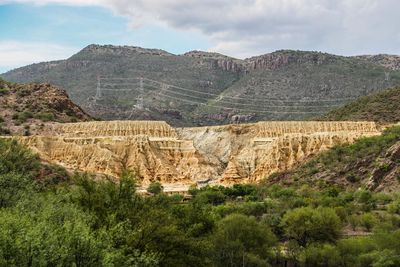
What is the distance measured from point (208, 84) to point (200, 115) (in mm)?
26930

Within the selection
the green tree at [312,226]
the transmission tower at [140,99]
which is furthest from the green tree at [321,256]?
the transmission tower at [140,99]

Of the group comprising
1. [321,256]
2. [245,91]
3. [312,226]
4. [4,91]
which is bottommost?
[321,256]

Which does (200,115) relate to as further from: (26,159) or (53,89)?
(26,159)

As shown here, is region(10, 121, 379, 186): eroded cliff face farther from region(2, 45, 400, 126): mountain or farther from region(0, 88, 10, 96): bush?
region(2, 45, 400, 126): mountain

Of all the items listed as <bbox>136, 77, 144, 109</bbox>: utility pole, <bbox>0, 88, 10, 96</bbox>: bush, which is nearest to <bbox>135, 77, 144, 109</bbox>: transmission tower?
<bbox>136, 77, 144, 109</bbox>: utility pole

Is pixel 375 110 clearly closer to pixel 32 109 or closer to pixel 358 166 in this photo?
pixel 358 166

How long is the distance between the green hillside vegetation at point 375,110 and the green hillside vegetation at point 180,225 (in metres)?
28.0

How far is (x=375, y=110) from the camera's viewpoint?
105438 mm

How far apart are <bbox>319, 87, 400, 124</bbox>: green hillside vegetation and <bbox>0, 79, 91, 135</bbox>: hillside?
134 ft

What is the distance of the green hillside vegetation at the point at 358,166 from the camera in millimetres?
74375

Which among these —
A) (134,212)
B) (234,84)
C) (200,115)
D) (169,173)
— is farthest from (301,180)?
(234,84)

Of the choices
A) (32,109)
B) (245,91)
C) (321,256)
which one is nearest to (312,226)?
(321,256)

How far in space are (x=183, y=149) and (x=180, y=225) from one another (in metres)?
51.1

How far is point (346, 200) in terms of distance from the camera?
2724 inches
